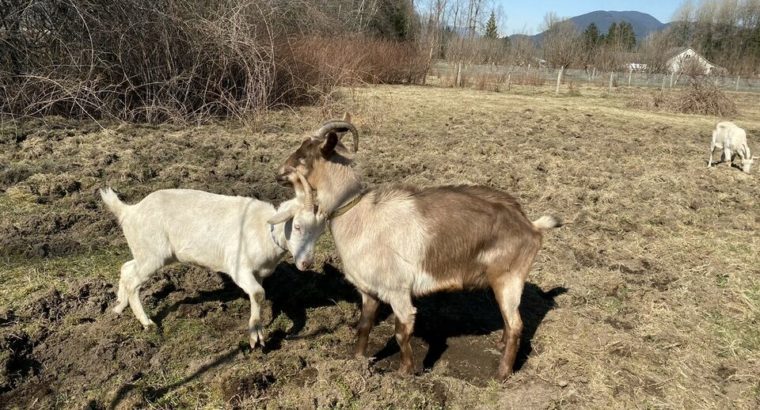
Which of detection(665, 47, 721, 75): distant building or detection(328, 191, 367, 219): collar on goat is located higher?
detection(665, 47, 721, 75): distant building

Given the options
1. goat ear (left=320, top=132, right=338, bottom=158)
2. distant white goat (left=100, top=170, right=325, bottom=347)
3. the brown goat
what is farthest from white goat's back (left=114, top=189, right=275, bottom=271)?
goat ear (left=320, top=132, right=338, bottom=158)

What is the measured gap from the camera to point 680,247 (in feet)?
21.7

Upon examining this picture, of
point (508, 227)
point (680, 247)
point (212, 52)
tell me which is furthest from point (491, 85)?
point (508, 227)

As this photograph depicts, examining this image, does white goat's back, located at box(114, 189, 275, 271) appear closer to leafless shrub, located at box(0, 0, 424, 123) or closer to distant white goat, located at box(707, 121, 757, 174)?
leafless shrub, located at box(0, 0, 424, 123)

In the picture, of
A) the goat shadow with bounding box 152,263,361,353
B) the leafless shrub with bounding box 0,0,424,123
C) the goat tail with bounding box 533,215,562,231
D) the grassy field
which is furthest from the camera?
the leafless shrub with bounding box 0,0,424,123

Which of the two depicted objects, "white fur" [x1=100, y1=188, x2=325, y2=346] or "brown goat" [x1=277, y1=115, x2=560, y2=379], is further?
"white fur" [x1=100, y1=188, x2=325, y2=346]

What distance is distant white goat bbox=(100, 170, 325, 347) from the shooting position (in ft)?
13.6

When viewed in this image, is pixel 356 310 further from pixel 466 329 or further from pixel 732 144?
pixel 732 144

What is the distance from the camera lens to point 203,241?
4.23 metres

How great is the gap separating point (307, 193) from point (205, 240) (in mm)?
1036

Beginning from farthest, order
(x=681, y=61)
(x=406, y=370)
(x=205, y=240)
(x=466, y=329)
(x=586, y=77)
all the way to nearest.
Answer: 1. (x=586, y=77)
2. (x=681, y=61)
3. (x=466, y=329)
4. (x=205, y=240)
5. (x=406, y=370)

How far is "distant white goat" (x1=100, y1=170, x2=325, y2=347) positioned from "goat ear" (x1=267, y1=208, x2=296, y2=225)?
13 centimetres

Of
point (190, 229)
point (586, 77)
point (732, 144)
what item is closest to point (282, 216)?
point (190, 229)

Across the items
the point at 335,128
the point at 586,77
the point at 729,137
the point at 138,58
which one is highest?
the point at 586,77
